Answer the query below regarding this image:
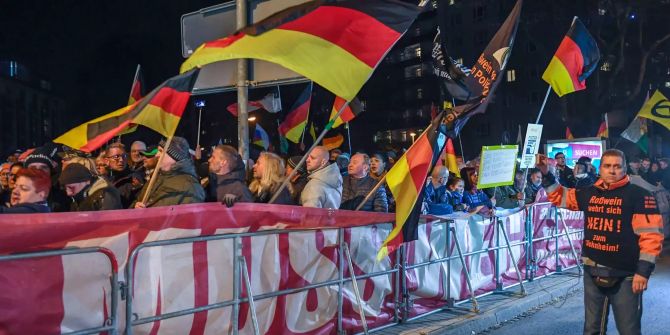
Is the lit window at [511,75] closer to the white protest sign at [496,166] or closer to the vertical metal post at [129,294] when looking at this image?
the white protest sign at [496,166]

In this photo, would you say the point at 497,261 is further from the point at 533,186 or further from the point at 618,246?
the point at 618,246

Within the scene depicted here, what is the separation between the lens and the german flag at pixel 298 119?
10723 mm

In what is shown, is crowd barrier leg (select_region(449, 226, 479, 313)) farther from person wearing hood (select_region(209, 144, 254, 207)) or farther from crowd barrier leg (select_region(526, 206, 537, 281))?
person wearing hood (select_region(209, 144, 254, 207))

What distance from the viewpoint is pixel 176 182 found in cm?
564

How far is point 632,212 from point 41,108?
87.7m

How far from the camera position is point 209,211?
4934mm

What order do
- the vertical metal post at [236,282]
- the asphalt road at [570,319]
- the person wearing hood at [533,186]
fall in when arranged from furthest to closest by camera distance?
the person wearing hood at [533,186], the asphalt road at [570,319], the vertical metal post at [236,282]

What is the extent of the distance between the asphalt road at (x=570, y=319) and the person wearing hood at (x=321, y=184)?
2.50 metres

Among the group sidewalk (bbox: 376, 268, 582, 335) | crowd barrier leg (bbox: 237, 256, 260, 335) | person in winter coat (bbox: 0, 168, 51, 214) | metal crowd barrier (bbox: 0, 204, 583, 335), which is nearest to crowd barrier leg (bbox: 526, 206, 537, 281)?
metal crowd barrier (bbox: 0, 204, 583, 335)

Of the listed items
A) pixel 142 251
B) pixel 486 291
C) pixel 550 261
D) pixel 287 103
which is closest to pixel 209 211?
pixel 142 251

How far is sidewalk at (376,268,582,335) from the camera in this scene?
664cm

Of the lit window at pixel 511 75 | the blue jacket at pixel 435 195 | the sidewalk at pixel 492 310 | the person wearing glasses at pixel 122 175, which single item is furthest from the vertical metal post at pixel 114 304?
the lit window at pixel 511 75

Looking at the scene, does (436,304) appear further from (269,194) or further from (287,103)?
(287,103)

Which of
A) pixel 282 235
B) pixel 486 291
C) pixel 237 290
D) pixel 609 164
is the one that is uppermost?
pixel 609 164
